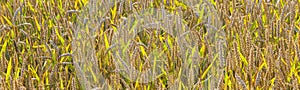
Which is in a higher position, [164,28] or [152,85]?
[164,28]

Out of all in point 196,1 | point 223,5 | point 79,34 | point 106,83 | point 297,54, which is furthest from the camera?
point 196,1

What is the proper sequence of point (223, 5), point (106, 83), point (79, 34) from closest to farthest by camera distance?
point (106, 83), point (79, 34), point (223, 5)

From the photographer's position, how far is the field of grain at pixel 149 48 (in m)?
1.48

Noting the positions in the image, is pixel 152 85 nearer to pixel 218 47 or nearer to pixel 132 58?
pixel 132 58

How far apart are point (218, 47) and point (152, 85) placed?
22 cm

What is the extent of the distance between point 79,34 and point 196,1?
0.57 metres

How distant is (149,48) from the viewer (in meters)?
1.62

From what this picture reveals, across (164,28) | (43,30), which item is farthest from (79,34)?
(164,28)

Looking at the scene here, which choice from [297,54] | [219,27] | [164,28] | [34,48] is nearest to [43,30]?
[34,48]

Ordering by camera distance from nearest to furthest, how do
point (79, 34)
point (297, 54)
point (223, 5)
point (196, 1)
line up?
1. point (297, 54)
2. point (79, 34)
3. point (223, 5)
4. point (196, 1)

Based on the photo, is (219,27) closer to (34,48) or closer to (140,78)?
(140,78)

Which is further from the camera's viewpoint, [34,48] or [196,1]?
[196,1]

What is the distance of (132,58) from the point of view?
1.50 metres

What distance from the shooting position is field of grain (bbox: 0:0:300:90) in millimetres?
1477
